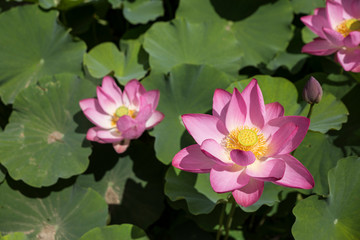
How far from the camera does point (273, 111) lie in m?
1.28

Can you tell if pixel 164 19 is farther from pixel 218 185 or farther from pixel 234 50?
pixel 218 185

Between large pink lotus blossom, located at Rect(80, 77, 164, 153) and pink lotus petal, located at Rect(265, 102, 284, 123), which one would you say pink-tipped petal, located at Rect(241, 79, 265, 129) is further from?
large pink lotus blossom, located at Rect(80, 77, 164, 153)

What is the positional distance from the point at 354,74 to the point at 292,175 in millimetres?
818

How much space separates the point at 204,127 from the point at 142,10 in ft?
4.43

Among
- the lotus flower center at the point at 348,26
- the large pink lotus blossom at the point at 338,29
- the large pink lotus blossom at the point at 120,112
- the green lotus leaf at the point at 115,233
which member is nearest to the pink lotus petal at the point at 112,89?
the large pink lotus blossom at the point at 120,112

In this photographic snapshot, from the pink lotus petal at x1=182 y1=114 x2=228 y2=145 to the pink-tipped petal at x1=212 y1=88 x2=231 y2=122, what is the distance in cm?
4

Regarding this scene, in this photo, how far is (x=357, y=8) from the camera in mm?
1714

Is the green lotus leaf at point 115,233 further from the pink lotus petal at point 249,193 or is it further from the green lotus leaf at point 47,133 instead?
the pink lotus petal at point 249,193

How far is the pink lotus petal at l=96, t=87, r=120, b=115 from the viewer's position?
1723 millimetres

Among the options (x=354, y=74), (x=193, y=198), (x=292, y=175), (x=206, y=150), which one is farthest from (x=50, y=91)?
(x=354, y=74)

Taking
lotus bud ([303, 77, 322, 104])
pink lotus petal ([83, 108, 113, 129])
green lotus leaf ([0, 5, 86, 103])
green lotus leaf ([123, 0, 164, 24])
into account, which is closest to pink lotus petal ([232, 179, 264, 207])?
lotus bud ([303, 77, 322, 104])

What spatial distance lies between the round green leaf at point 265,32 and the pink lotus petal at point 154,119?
77 cm

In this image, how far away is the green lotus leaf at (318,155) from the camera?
1.66 meters

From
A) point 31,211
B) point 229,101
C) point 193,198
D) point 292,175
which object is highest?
point 229,101
